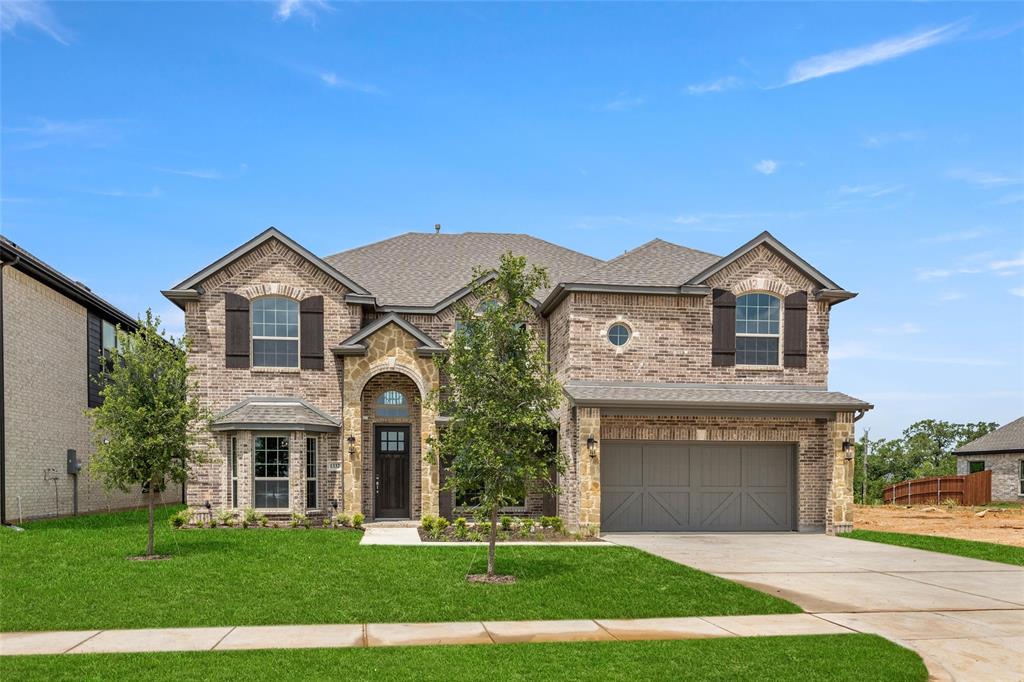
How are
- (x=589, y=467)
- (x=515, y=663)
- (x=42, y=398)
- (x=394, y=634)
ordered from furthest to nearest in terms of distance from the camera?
(x=42, y=398)
(x=589, y=467)
(x=394, y=634)
(x=515, y=663)

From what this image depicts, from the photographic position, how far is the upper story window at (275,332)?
22516mm

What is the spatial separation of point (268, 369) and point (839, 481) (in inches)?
624

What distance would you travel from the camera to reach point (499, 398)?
13.6 meters

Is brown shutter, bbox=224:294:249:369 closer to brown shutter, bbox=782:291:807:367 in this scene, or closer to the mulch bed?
the mulch bed

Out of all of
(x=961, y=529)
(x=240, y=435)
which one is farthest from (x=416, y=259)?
(x=961, y=529)

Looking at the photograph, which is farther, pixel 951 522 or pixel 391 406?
pixel 951 522

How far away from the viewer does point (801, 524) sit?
70.7 ft

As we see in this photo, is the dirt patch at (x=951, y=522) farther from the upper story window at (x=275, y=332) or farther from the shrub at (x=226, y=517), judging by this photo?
the shrub at (x=226, y=517)

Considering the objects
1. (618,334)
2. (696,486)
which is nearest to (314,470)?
(618,334)

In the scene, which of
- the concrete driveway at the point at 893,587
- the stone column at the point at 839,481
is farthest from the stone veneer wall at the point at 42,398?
the stone column at the point at 839,481

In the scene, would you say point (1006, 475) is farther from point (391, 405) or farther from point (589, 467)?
point (391, 405)

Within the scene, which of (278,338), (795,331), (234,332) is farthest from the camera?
(278,338)

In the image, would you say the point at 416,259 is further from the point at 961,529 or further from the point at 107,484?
the point at 961,529

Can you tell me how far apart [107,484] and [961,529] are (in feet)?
80.6
